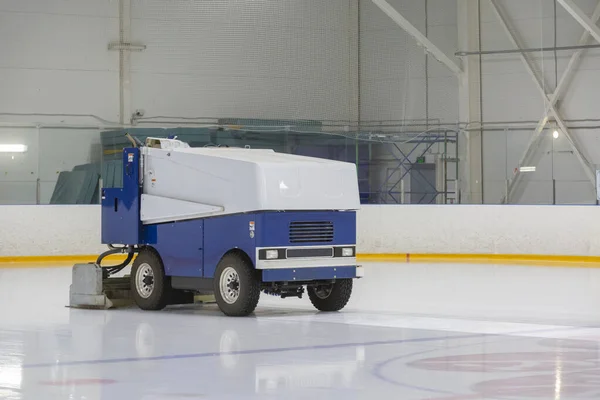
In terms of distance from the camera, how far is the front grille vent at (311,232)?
400 inches

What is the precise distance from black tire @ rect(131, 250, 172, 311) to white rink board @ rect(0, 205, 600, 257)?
25.3ft

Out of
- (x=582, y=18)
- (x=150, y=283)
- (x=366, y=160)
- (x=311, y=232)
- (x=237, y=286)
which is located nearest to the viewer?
(x=237, y=286)

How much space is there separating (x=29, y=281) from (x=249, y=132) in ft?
20.6

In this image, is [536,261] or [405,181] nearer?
[536,261]

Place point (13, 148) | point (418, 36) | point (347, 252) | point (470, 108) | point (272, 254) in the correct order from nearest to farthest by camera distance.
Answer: point (272, 254) < point (347, 252) < point (13, 148) < point (470, 108) < point (418, 36)

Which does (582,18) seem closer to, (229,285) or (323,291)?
(323,291)

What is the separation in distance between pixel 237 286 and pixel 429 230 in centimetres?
957

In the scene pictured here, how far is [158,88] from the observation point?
21.7 meters

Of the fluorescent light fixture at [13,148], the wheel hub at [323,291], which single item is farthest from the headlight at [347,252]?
the fluorescent light fixture at [13,148]

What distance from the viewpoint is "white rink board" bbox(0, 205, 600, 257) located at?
1819 centimetres

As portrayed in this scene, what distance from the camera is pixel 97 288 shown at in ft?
36.3

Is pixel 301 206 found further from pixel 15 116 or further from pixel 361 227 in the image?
pixel 15 116

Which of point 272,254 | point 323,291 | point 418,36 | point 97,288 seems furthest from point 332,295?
point 418,36

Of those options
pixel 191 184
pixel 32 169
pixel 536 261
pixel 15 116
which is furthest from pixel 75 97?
pixel 191 184
